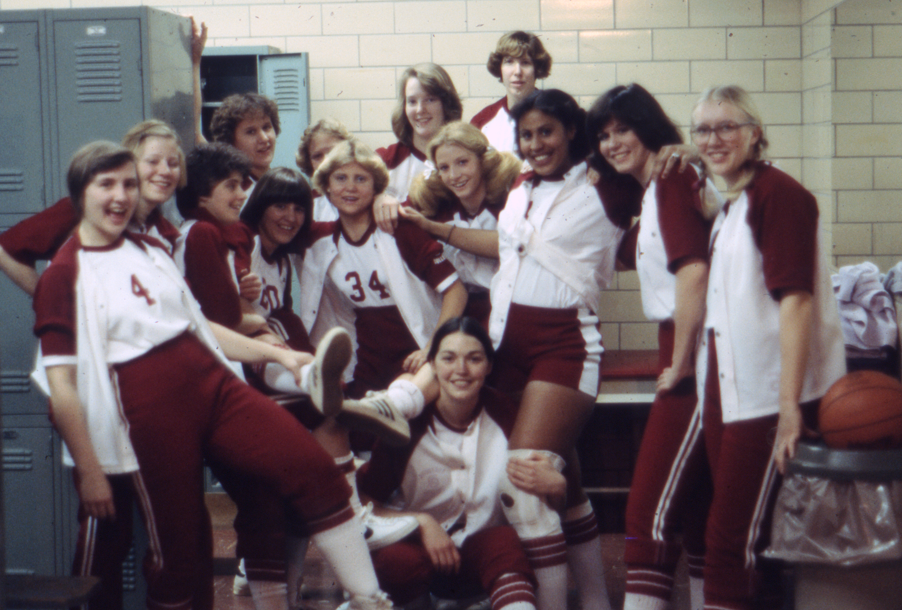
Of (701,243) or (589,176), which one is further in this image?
(589,176)

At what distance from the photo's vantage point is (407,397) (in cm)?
281

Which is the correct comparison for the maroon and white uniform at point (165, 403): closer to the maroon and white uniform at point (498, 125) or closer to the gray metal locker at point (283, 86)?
the maroon and white uniform at point (498, 125)

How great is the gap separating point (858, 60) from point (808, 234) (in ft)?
6.81

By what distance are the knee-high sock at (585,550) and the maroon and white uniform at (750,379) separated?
0.70m

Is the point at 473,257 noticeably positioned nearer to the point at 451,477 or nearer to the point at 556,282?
the point at 556,282

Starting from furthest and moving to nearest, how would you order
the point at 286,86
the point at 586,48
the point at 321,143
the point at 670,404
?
1. the point at 586,48
2. the point at 286,86
3. the point at 321,143
4. the point at 670,404

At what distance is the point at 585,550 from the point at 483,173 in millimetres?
1292

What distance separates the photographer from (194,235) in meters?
2.74

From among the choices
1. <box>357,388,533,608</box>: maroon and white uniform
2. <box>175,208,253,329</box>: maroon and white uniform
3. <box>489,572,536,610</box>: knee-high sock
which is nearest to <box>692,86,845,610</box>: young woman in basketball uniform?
<box>489,572,536,610</box>: knee-high sock

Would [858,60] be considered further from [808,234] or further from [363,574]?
[363,574]

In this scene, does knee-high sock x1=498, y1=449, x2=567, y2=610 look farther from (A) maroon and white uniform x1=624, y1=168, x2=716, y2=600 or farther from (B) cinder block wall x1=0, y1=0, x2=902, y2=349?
(B) cinder block wall x1=0, y1=0, x2=902, y2=349

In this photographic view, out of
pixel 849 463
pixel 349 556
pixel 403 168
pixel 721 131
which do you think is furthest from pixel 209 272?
pixel 849 463

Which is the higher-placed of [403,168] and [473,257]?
[403,168]

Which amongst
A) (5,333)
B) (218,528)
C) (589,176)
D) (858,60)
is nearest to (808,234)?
(589,176)
